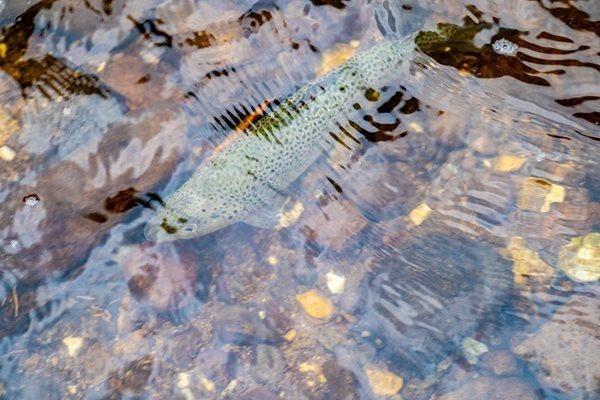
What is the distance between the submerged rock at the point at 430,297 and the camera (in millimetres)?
4312

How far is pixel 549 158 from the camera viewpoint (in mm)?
4656

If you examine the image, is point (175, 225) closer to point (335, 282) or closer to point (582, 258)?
point (335, 282)

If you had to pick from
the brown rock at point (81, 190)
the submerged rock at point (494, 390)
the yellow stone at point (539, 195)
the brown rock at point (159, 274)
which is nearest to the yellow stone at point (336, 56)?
the brown rock at point (81, 190)

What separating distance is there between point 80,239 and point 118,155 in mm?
674

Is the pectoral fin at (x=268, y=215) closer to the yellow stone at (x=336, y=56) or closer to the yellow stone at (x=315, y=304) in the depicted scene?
the yellow stone at (x=315, y=304)

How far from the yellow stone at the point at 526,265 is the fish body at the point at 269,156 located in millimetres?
1621

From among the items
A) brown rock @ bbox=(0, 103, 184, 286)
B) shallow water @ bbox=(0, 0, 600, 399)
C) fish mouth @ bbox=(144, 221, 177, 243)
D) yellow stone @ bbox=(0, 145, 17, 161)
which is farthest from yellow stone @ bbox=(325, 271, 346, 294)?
yellow stone @ bbox=(0, 145, 17, 161)

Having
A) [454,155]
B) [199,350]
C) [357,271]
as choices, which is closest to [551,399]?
[357,271]

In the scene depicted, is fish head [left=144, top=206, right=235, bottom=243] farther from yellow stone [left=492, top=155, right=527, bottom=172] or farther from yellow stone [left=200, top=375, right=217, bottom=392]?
yellow stone [left=492, top=155, right=527, bottom=172]

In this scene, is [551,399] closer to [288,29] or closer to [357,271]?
[357,271]

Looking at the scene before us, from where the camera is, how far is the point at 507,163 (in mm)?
4699

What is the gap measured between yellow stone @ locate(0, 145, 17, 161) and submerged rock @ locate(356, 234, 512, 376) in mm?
2718

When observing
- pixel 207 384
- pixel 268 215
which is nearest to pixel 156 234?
pixel 268 215

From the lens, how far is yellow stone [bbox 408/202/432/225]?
15.1 ft
